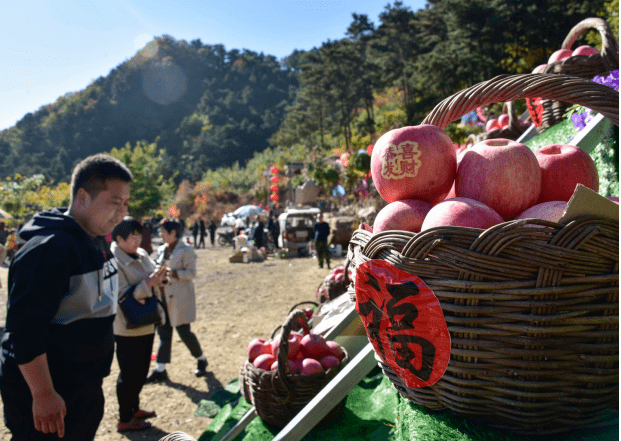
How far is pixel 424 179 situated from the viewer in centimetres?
109

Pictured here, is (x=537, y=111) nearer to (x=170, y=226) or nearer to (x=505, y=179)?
(x=505, y=179)

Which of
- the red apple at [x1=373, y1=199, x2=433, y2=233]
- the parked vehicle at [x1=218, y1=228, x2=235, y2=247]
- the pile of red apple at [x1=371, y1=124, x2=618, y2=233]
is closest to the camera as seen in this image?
the pile of red apple at [x1=371, y1=124, x2=618, y2=233]

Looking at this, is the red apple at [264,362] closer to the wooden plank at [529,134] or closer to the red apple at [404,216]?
the red apple at [404,216]

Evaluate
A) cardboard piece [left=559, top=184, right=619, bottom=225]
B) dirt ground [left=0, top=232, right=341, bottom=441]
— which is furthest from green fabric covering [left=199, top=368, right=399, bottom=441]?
dirt ground [left=0, top=232, right=341, bottom=441]

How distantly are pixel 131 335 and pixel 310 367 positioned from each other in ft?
6.29

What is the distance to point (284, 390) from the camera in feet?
5.86

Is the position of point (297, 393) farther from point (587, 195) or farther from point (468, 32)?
point (468, 32)

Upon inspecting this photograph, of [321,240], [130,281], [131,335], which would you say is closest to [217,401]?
[131,335]

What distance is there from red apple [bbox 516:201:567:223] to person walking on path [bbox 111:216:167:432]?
275 centimetres

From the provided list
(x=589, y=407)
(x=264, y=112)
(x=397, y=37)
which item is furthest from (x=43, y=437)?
(x=264, y=112)

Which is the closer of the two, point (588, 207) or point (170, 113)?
point (588, 207)

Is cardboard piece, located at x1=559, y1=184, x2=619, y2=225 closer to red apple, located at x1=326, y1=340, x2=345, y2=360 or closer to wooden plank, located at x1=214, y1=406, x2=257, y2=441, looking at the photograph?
red apple, located at x1=326, y1=340, x2=345, y2=360

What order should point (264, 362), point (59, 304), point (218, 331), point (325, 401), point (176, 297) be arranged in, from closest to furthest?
1. point (325, 401)
2. point (59, 304)
3. point (264, 362)
4. point (176, 297)
5. point (218, 331)

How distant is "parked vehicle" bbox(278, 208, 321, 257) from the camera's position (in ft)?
47.3
